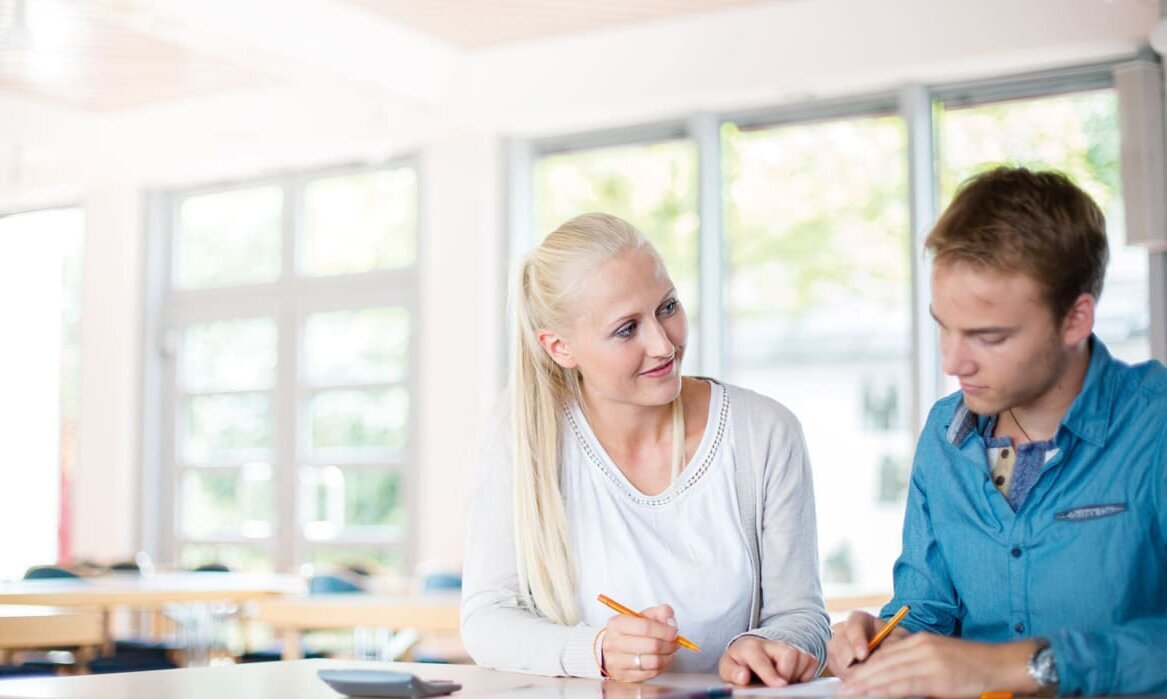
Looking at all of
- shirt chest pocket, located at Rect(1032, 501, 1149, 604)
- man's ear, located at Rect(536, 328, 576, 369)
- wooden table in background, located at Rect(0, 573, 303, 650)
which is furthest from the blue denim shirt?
wooden table in background, located at Rect(0, 573, 303, 650)

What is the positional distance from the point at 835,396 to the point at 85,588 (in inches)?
158

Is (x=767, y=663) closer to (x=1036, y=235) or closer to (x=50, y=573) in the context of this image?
(x=1036, y=235)

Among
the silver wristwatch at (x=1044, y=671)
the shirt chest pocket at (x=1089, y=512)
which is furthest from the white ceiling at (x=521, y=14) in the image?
the silver wristwatch at (x=1044, y=671)

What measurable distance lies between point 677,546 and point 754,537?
0.48 ft

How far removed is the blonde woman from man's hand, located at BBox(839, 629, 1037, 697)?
633mm

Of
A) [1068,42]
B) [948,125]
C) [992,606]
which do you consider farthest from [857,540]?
[992,606]

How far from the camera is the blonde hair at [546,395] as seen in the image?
2.58m

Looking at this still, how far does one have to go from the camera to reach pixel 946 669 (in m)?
1.80

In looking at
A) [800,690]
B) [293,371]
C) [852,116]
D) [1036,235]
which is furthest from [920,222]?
→ [800,690]

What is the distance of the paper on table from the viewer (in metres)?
1.96

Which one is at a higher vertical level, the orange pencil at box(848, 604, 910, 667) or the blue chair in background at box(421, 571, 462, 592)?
the orange pencil at box(848, 604, 910, 667)

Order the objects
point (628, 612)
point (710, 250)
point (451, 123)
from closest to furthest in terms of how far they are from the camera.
A: point (628, 612) → point (710, 250) → point (451, 123)

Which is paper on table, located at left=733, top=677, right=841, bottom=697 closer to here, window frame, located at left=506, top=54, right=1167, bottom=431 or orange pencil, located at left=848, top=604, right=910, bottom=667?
orange pencil, located at left=848, top=604, right=910, bottom=667

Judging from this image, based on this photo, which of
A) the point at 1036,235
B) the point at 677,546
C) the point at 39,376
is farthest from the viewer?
the point at 39,376
